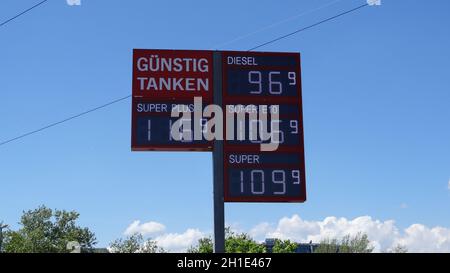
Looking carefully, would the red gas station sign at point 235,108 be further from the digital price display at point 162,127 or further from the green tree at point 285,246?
the green tree at point 285,246

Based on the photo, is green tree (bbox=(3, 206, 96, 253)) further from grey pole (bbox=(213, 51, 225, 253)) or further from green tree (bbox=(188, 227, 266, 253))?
grey pole (bbox=(213, 51, 225, 253))

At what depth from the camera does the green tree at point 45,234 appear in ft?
212

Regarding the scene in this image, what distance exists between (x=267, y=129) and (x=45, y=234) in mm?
52969

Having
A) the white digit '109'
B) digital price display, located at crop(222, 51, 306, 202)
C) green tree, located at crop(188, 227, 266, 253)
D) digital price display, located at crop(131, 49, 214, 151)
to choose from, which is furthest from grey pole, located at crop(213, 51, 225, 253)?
green tree, located at crop(188, 227, 266, 253)

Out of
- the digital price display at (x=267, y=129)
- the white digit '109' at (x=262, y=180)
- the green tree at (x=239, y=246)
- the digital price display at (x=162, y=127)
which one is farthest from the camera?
the green tree at (x=239, y=246)

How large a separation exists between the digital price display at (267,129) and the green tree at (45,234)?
49259 millimetres

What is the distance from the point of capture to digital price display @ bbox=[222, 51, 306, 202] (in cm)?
1831

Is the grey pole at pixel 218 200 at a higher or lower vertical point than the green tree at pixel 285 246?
higher

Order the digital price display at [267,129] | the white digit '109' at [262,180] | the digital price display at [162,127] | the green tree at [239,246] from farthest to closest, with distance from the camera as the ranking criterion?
the green tree at [239,246] → the digital price display at [162,127] → the digital price display at [267,129] → the white digit '109' at [262,180]

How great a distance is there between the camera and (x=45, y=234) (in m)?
66.9

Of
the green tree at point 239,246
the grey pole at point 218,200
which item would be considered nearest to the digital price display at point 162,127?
the grey pole at point 218,200

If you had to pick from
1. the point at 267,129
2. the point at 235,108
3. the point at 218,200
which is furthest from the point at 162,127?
the point at 267,129
